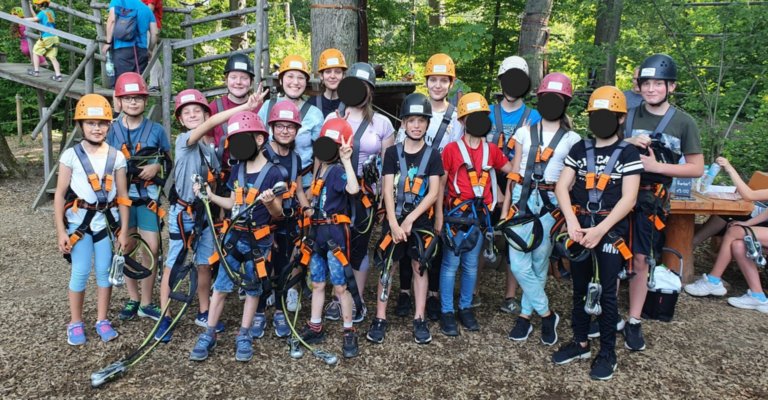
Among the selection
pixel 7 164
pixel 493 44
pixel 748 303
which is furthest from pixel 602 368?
pixel 7 164

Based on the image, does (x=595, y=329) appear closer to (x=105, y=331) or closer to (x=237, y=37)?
(x=105, y=331)

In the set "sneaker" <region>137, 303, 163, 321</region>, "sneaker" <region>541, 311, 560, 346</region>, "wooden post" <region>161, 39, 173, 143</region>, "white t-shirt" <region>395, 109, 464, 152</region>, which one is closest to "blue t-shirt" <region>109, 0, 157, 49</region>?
"wooden post" <region>161, 39, 173, 143</region>

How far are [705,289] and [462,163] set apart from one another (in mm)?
3298

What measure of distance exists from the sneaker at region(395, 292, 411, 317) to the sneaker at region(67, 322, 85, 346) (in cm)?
281

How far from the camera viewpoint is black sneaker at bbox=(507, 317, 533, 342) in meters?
4.72

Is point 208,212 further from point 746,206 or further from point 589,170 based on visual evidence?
point 746,206

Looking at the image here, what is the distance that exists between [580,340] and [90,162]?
427 centimetres

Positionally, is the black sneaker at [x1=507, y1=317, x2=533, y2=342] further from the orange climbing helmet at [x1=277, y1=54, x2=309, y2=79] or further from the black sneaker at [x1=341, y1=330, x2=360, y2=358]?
the orange climbing helmet at [x1=277, y1=54, x2=309, y2=79]

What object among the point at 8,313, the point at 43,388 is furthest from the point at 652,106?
the point at 8,313

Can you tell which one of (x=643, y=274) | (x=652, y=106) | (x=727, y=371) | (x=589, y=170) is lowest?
(x=727, y=371)

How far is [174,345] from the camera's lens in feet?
14.8

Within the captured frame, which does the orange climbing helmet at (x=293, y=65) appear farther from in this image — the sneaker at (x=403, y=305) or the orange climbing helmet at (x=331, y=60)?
the sneaker at (x=403, y=305)

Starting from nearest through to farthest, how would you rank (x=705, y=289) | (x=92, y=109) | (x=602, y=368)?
(x=602, y=368) < (x=92, y=109) < (x=705, y=289)

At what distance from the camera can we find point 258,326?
4676mm
